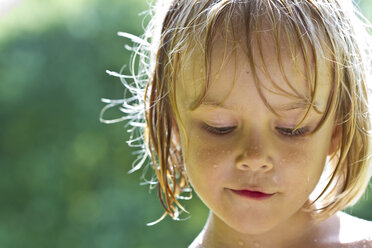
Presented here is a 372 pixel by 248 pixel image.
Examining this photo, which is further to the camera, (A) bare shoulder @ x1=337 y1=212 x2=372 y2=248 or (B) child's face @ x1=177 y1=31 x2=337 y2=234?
(A) bare shoulder @ x1=337 y1=212 x2=372 y2=248

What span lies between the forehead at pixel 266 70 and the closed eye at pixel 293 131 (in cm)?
5

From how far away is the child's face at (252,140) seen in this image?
4.06 feet

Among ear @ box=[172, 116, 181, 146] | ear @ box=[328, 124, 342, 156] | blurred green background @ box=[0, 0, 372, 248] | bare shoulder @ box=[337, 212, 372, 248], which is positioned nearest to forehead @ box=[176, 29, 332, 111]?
ear @ box=[328, 124, 342, 156]

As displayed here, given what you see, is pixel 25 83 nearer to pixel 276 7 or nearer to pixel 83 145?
pixel 83 145

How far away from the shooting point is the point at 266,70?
1222 millimetres

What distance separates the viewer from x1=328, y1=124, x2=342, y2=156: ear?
1389mm

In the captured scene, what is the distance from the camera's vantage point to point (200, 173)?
1343mm

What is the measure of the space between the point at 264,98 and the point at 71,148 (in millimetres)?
1833

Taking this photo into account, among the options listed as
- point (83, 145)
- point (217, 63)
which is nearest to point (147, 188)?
point (83, 145)

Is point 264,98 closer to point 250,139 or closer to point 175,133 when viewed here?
point 250,139

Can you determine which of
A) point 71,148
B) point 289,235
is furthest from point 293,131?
point 71,148

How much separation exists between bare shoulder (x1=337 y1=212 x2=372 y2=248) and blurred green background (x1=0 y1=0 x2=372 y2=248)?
1446 mm

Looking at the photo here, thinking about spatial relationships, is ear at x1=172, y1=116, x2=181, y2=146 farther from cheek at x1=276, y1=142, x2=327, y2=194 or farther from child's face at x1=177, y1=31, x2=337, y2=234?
cheek at x1=276, y1=142, x2=327, y2=194

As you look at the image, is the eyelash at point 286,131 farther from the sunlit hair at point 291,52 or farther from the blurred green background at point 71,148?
the blurred green background at point 71,148
